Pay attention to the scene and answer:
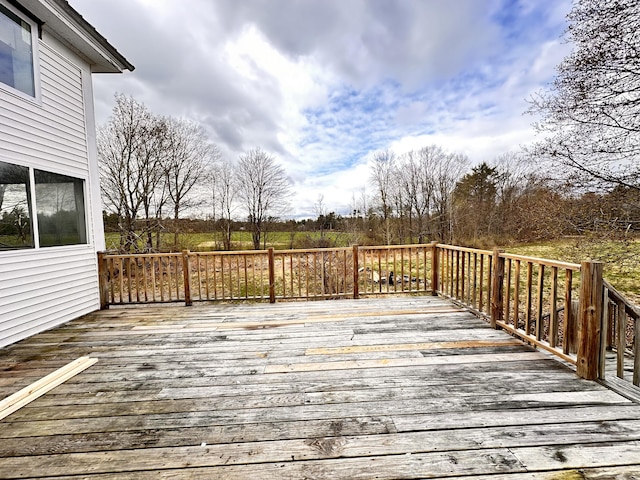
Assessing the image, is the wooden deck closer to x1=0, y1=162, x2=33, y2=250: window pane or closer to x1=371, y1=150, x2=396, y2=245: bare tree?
x1=0, y1=162, x2=33, y2=250: window pane

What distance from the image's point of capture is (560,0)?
17.9 ft

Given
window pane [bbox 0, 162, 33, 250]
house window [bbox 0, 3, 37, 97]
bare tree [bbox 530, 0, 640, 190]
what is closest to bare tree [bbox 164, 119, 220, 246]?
house window [bbox 0, 3, 37, 97]

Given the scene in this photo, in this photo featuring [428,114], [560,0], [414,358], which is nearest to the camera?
[414,358]

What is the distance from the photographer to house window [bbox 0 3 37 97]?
10.6 ft

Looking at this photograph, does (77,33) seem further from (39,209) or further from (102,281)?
(102,281)

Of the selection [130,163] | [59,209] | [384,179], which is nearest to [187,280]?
[59,209]

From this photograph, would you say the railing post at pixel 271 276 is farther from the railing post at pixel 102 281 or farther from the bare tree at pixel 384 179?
the bare tree at pixel 384 179

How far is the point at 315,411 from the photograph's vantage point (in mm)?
1833

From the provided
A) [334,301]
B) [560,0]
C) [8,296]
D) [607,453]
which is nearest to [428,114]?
[560,0]

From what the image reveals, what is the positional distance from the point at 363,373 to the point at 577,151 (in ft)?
22.7

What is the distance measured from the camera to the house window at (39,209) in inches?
127

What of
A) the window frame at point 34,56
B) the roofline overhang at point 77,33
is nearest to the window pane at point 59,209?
the window frame at point 34,56

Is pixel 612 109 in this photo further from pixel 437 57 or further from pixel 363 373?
pixel 363 373

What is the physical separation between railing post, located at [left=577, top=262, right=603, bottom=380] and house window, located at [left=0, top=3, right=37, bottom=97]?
242 inches
